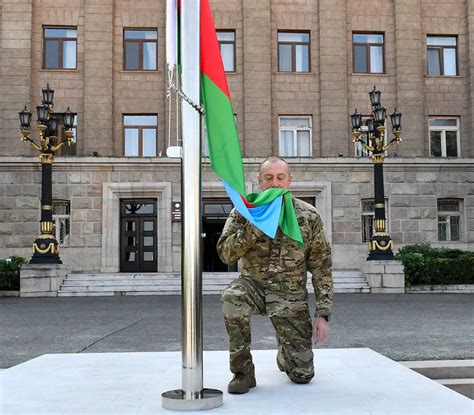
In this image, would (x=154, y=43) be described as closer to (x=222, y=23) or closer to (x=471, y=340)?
(x=222, y=23)

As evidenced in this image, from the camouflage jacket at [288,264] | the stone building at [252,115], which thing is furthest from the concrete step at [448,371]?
the stone building at [252,115]

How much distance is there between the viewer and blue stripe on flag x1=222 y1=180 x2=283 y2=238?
392 cm

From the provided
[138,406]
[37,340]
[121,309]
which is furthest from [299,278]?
[121,309]

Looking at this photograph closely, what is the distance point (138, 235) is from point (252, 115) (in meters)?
6.89

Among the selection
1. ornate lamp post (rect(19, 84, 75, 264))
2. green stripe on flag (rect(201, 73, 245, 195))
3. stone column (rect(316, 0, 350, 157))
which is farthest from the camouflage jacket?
stone column (rect(316, 0, 350, 157))

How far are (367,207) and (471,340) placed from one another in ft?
52.6

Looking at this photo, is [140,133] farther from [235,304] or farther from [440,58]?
[235,304]

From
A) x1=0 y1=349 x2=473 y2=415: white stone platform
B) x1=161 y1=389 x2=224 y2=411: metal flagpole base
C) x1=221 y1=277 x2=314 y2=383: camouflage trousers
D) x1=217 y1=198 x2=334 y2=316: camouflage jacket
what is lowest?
x1=0 y1=349 x2=473 y2=415: white stone platform

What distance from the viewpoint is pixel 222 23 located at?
24.0m

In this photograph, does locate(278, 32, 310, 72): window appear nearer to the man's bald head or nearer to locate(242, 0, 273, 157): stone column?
locate(242, 0, 273, 157): stone column

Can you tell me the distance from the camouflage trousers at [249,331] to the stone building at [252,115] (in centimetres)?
1805

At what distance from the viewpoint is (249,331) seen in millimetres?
4133

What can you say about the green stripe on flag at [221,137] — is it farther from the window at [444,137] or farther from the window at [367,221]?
the window at [444,137]

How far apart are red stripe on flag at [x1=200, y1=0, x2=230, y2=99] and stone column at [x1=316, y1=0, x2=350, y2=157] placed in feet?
65.8
